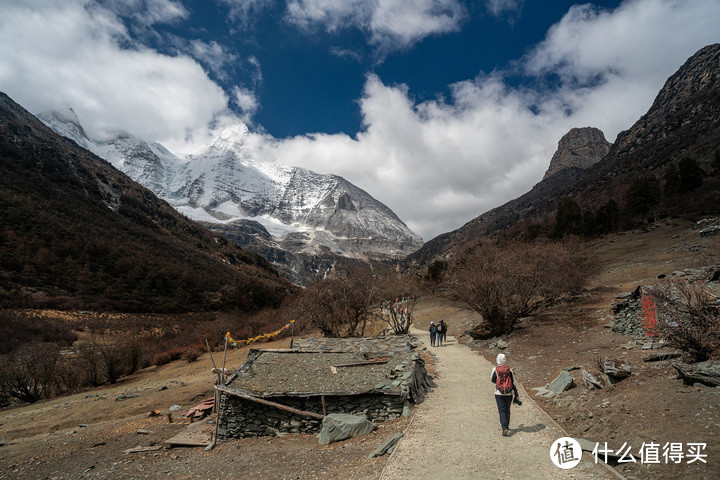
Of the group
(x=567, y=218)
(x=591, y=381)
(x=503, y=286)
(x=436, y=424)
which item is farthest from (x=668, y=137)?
(x=436, y=424)

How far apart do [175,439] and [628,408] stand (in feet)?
39.4

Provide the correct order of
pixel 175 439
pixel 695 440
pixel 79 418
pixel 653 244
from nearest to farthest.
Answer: pixel 695 440
pixel 175 439
pixel 79 418
pixel 653 244

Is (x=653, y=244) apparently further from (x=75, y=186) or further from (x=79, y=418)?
(x=75, y=186)

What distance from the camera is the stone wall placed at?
30.7 ft

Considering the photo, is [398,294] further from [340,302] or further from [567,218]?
[567,218]

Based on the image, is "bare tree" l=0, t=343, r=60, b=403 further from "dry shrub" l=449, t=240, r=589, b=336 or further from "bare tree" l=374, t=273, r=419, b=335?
"dry shrub" l=449, t=240, r=589, b=336

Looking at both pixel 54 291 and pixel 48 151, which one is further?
pixel 48 151

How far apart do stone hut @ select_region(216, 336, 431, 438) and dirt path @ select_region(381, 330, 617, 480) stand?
3.38 feet

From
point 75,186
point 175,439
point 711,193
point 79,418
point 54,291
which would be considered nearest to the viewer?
point 175,439

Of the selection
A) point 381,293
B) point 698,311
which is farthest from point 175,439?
point 381,293

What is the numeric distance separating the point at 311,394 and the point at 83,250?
54.7 meters

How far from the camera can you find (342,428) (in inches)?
329

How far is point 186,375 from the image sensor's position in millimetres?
19422

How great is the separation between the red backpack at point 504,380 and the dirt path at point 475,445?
92cm
